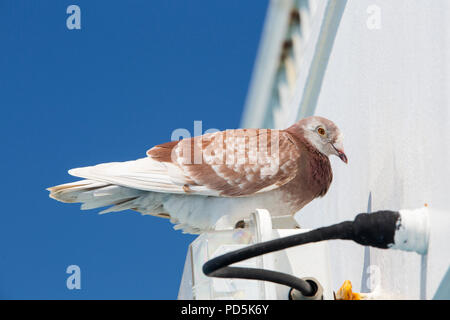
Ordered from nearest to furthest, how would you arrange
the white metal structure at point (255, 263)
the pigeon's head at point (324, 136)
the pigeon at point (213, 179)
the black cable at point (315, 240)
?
the black cable at point (315, 240)
the white metal structure at point (255, 263)
the pigeon at point (213, 179)
the pigeon's head at point (324, 136)

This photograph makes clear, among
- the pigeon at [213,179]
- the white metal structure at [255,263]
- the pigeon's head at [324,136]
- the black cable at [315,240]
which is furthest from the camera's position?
the pigeon's head at [324,136]

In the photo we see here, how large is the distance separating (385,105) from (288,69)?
295 cm

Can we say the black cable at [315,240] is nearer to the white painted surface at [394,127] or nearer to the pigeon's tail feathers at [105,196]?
the white painted surface at [394,127]

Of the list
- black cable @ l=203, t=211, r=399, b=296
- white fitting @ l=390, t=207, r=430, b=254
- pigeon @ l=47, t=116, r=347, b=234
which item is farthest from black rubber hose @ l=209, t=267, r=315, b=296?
pigeon @ l=47, t=116, r=347, b=234

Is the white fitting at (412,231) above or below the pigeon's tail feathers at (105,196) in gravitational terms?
below

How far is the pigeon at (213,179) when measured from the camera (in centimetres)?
185

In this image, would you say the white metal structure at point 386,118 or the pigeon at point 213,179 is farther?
the pigeon at point 213,179

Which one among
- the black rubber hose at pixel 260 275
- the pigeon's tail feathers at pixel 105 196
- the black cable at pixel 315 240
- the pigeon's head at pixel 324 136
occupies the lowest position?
the black rubber hose at pixel 260 275

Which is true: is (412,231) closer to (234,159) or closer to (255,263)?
(255,263)

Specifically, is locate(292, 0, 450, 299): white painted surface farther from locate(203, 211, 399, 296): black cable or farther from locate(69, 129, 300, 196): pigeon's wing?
locate(69, 129, 300, 196): pigeon's wing

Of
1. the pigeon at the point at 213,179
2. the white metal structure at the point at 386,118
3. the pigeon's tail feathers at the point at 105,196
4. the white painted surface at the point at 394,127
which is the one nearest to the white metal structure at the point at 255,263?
the white metal structure at the point at 386,118

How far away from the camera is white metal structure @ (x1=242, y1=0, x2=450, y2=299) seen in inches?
42.7

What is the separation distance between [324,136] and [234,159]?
0.29 m
